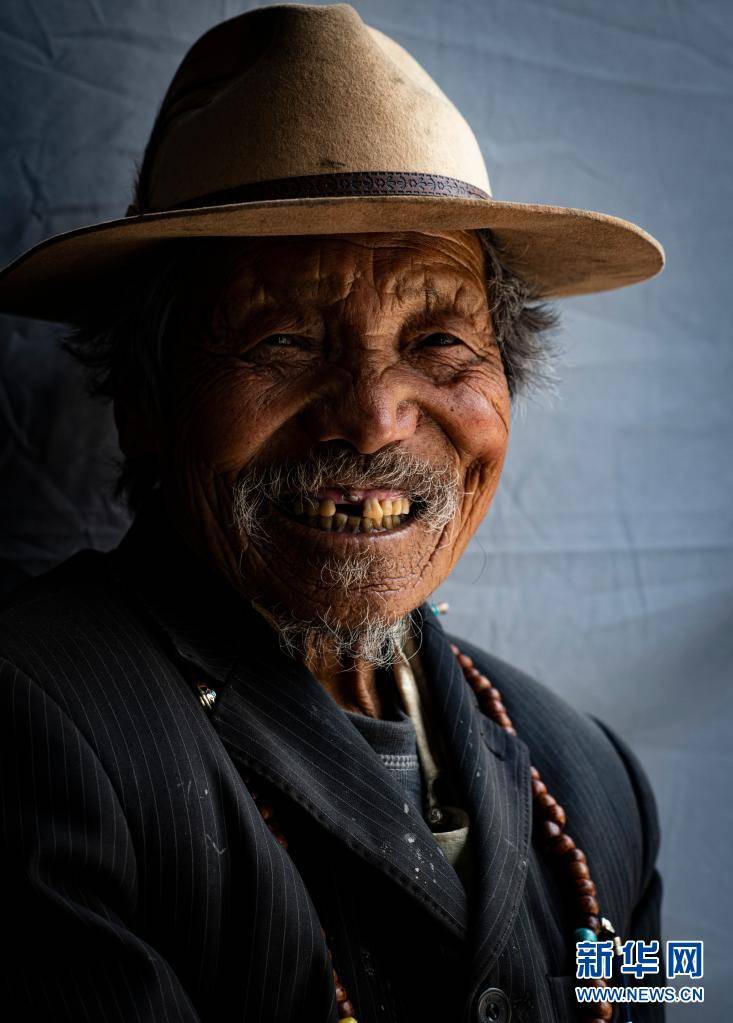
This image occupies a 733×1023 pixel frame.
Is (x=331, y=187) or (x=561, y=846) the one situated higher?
(x=331, y=187)

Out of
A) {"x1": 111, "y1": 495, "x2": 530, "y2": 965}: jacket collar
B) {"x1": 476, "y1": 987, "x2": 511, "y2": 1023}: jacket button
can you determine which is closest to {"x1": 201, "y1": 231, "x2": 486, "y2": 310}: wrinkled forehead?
{"x1": 111, "y1": 495, "x2": 530, "y2": 965}: jacket collar

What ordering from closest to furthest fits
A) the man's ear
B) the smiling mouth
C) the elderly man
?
the elderly man → the smiling mouth → the man's ear

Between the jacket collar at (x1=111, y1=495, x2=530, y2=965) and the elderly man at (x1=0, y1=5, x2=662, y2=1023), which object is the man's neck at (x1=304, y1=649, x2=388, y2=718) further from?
the jacket collar at (x1=111, y1=495, x2=530, y2=965)

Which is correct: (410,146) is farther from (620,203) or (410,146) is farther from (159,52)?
(620,203)

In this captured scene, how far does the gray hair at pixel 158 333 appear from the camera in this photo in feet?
4.71

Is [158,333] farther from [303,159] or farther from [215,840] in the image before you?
[215,840]

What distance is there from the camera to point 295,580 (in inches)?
54.2

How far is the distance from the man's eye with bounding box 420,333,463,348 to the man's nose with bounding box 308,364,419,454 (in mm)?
95

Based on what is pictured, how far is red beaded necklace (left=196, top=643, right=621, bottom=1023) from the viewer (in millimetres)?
1296

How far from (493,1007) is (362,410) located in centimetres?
88

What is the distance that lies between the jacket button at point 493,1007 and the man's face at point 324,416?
1.82ft

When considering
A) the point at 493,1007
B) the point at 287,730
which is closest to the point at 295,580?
the point at 287,730

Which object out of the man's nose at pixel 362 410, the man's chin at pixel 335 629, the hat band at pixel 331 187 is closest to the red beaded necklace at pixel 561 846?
the man's chin at pixel 335 629

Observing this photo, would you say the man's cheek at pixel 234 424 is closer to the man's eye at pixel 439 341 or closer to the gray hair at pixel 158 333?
the gray hair at pixel 158 333
